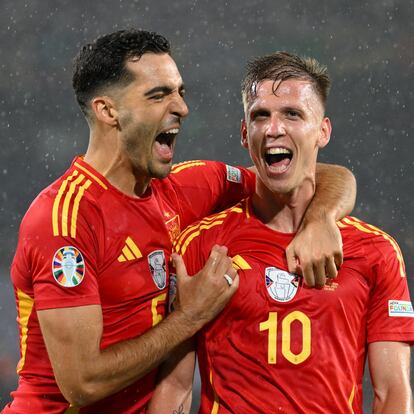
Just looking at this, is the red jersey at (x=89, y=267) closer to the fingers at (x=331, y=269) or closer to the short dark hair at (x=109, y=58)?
the short dark hair at (x=109, y=58)

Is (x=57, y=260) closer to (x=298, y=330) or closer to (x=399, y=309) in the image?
(x=298, y=330)

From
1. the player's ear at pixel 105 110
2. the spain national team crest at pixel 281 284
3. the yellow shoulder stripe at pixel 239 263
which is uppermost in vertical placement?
the player's ear at pixel 105 110

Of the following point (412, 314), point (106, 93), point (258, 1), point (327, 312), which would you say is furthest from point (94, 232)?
point (258, 1)

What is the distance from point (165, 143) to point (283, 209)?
0.59 meters

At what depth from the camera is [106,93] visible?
3.45 meters

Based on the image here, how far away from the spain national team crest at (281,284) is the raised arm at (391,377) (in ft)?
1.21

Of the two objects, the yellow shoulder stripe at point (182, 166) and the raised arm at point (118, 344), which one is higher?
the yellow shoulder stripe at point (182, 166)

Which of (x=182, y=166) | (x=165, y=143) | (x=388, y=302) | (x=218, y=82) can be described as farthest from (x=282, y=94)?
(x=218, y=82)

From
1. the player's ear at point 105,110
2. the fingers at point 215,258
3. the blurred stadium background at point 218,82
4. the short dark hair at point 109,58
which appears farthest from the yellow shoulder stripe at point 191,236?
the blurred stadium background at point 218,82

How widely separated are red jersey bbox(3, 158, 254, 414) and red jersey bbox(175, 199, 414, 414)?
23cm

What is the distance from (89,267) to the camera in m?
3.12

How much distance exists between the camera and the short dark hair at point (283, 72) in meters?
3.39

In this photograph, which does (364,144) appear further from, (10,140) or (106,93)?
(106,93)

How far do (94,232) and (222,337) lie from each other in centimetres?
63
